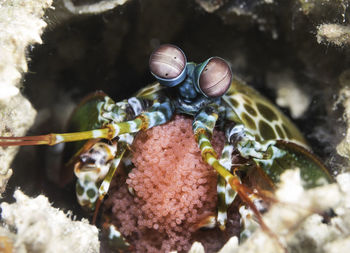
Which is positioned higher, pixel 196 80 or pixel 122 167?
pixel 196 80

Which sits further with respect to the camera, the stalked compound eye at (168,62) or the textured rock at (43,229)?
the stalked compound eye at (168,62)

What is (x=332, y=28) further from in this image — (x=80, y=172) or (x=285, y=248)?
(x=80, y=172)

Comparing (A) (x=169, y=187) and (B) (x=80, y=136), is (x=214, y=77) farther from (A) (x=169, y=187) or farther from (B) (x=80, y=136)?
(B) (x=80, y=136)

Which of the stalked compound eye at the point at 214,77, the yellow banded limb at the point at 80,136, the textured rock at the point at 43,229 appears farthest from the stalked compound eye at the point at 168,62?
the textured rock at the point at 43,229

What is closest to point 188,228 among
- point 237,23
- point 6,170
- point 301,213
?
point 301,213

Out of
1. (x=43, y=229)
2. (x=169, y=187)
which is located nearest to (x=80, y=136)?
(x=43, y=229)

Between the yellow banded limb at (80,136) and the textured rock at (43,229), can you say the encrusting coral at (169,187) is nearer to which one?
the yellow banded limb at (80,136)

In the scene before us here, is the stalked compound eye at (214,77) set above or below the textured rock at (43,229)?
above
